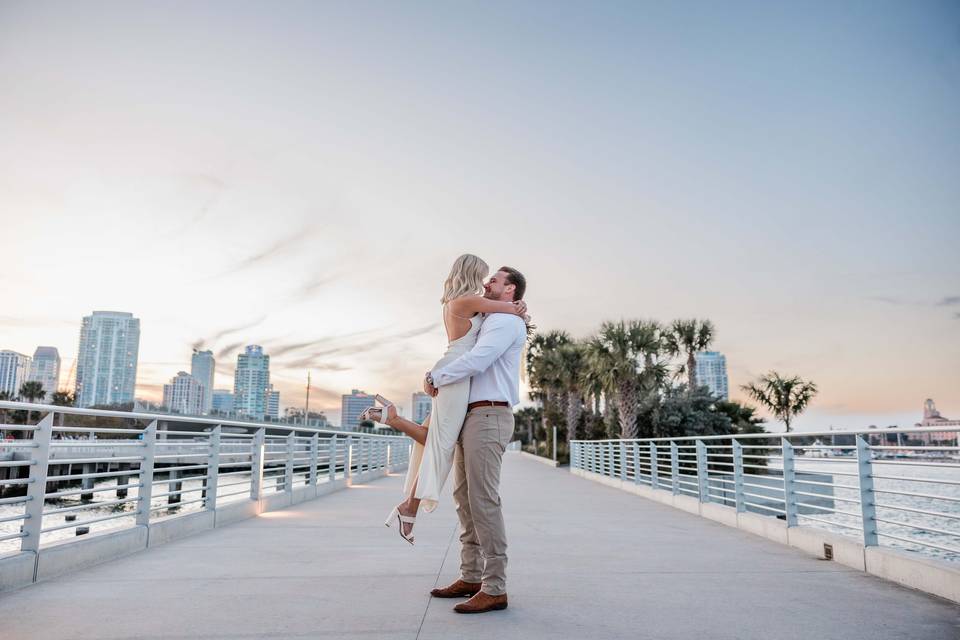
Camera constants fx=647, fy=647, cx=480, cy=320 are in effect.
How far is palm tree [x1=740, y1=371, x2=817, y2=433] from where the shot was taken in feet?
147

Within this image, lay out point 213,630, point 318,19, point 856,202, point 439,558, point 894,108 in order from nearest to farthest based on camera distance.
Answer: point 213,630 → point 439,558 → point 318,19 → point 894,108 → point 856,202

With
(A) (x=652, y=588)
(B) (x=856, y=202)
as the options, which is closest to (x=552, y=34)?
(B) (x=856, y=202)

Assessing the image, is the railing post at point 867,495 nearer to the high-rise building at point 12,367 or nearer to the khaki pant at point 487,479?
the khaki pant at point 487,479

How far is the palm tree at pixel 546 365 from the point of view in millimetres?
40438

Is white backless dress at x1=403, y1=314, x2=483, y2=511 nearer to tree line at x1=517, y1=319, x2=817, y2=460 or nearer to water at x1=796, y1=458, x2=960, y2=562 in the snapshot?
water at x1=796, y1=458, x2=960, y2=562

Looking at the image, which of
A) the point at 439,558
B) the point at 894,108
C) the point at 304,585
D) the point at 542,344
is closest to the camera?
the point at 304,585

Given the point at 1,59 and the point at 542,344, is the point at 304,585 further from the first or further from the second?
the point at 542,344

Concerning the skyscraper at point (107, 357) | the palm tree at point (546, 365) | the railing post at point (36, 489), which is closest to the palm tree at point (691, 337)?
the palm tree at point (546, 365)

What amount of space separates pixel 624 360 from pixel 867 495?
21.0 meters

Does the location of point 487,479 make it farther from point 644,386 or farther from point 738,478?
point 644,386

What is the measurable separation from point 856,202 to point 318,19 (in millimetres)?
14735

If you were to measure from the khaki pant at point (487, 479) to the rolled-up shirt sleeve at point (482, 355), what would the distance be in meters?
0.27

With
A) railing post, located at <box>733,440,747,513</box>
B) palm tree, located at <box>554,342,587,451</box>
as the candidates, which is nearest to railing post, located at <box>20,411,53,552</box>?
railing post, located at <box>733,440,747,513</box>

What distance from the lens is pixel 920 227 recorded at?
18375 millimetres
